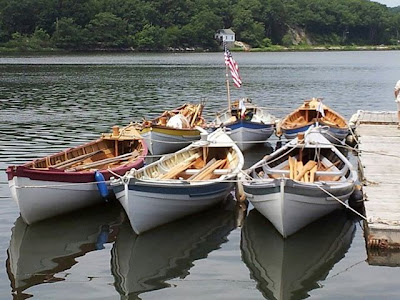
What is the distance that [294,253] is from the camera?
14125mm

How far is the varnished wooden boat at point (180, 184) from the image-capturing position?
14602 mm

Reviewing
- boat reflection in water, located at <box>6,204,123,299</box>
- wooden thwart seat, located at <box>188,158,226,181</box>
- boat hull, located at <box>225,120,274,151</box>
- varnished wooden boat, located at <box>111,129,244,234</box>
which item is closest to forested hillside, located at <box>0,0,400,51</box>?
boat hull, located at <box>225,120,274,151</box>

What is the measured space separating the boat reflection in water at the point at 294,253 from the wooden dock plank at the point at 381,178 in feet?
2.97

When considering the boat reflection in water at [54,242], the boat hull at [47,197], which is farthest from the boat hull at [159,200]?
the boat hull at [47,197]

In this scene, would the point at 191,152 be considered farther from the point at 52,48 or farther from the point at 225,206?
the point at 52,48

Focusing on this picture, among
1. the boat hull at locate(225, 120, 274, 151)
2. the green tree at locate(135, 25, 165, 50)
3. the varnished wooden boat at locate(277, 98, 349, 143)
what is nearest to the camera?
the boat hull at locate(225, 120, 274, 151)

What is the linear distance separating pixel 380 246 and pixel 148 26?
16465 centimetres

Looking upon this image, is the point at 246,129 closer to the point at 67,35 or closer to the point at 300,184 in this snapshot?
the point at 300,184

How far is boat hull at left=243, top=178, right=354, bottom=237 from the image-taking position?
14141 mm

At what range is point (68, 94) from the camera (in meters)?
51.6

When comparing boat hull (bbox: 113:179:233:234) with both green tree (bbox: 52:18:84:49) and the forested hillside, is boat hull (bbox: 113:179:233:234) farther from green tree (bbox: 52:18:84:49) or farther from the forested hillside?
green tree (bbox: 52:18:84:49)

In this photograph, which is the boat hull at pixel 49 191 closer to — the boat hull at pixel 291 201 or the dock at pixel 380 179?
the boat hull at pixel 291 201

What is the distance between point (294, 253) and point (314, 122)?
12.4 m

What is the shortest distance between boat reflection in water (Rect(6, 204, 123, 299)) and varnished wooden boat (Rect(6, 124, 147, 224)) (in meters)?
0.34
